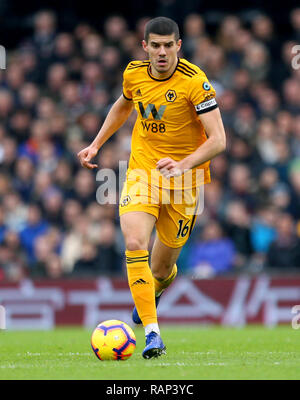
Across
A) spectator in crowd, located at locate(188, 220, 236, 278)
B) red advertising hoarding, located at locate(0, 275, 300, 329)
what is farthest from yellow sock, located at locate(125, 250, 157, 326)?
spectator in crowd, located at locate(188, 220, 236, 278)

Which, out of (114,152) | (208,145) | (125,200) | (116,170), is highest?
(114,152)

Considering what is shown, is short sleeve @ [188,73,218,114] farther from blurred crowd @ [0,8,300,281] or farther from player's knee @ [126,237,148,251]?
blurred crowd @ [0,8,300,281]

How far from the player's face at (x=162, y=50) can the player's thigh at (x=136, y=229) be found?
4.13ft

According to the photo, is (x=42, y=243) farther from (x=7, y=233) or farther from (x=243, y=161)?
(x=243, y=161)

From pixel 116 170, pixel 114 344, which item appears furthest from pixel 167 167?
pixel 116 170

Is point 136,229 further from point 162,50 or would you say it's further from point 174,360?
point 162,50

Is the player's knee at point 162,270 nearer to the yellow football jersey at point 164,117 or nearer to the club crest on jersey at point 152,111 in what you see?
the yellow football jersey at point 164,117

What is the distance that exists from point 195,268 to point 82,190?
2507mm

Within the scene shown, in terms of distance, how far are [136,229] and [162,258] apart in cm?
101

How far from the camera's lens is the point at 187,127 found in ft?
24.9

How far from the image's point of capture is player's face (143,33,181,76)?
7.22 meters

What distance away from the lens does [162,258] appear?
26.6 feet

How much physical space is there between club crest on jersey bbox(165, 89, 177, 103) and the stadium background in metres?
6.21

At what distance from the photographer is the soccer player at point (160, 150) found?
23.5 feet
